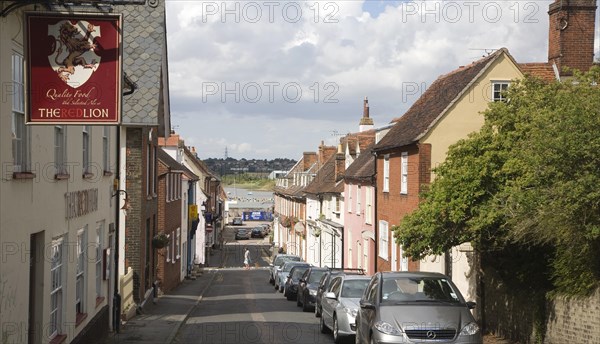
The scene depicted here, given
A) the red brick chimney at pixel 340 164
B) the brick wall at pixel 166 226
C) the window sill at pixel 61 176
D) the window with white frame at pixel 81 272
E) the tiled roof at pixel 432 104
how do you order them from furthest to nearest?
the red brick chimney at pixel 340 164 → the brick wall at pixel 166 226 → the tiled roof at pixel 432 104 → the window with white frame at pixel 81 272 → the window sill at pixel 61 176

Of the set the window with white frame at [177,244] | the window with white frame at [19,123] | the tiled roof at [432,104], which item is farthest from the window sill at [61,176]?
the window with white frame at [177,244]

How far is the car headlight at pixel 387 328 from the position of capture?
12.3 metres

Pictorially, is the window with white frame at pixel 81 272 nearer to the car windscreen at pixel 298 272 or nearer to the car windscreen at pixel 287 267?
the car windscreen at pixel 298 272

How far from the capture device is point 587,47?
2545cm

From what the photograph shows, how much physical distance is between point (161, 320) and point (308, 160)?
165 feet

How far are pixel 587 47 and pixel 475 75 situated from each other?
3.97 metres

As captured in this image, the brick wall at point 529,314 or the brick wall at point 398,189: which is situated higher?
the brick wall at point 398,189

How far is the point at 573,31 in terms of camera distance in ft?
83.6

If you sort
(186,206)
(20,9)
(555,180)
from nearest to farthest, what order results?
(20,9)
(555,180)
(186,206)

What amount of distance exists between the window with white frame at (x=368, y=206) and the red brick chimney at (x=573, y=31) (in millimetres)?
10905

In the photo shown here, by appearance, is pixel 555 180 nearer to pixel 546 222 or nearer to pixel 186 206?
pixel 546 222

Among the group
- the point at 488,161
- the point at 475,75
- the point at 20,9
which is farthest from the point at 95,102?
the point at 475,75

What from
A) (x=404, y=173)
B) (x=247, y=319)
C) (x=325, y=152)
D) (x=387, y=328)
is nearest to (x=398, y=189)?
(x=404, y=173)

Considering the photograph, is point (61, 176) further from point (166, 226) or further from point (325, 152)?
point (325, 152)
